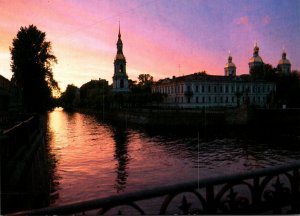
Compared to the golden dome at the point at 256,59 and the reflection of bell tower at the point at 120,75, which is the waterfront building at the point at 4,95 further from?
the golden dome at the point at 256,59

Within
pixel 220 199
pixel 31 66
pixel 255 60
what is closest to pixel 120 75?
pixel 255 60

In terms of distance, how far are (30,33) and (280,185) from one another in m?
41.4

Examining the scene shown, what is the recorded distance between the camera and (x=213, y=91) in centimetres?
9869

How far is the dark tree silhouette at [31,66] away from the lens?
38625 millimetres

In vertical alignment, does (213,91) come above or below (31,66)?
below

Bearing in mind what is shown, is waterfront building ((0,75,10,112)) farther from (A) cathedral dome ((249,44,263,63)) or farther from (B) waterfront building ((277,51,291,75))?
(A) cathedral dome ((249,44,263,63))

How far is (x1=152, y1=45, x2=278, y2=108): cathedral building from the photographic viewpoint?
95.7m

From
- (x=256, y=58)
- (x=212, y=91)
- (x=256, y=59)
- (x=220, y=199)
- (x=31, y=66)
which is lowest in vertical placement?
(x=220, y=199)

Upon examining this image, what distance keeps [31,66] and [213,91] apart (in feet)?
222

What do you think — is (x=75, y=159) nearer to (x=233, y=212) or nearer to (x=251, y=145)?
(x=251, y=145)

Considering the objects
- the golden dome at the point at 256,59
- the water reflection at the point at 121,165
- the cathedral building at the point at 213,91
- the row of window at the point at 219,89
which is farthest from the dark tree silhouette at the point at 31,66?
the golden dome at the point at 256,59

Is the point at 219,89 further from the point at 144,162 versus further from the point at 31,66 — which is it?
the point at 144,162

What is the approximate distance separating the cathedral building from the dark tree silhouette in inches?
2209

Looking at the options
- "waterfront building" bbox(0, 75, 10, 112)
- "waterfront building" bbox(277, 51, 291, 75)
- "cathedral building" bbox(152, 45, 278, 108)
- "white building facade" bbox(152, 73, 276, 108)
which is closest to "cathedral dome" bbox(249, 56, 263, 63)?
"waterfront building" bbox(277, 51, 291, 75)
